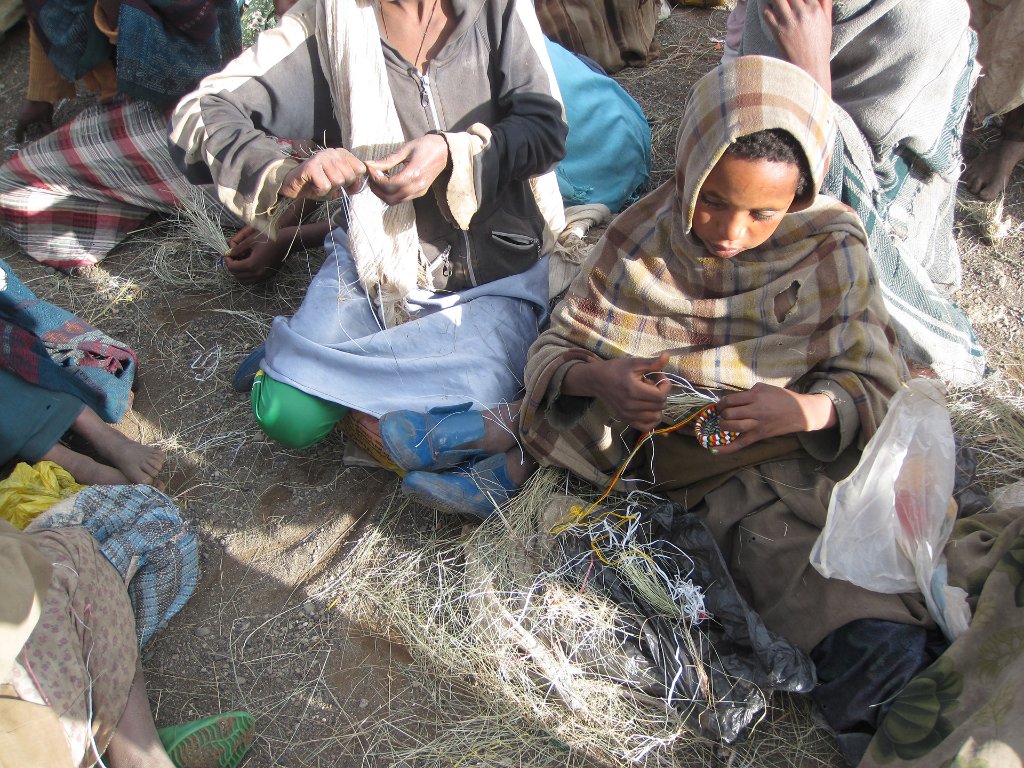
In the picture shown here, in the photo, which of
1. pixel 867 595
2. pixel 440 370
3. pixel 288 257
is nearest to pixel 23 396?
pixel 288 257

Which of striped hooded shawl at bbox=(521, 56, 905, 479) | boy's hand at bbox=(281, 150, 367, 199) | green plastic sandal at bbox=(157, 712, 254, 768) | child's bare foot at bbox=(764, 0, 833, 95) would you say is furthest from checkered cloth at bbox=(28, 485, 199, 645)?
child's bare foot at bbox=(764, 0, 833, 95)

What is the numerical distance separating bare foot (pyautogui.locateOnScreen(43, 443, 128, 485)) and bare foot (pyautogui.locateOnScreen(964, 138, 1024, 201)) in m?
3.55

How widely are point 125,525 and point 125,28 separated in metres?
2.06

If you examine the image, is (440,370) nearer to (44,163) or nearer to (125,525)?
(125,525)

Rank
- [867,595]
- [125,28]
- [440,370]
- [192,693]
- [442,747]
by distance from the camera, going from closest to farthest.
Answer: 1. [867,595]
2. [442,747]
3. [192,693]
4. [440,370]
5. [125,28]

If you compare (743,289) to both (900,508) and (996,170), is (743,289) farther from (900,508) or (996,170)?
(996,170)

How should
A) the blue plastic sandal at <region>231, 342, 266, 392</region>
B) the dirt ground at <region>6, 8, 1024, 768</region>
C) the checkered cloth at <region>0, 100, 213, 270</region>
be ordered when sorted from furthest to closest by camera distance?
1. the checkered cloth at <region>0, 100, 213, 270</region>
2. the blue plastic sandal at <region>231, 342, 266, 392</region>
3. the dirt ground at <region>6, 8, 1024, 768</region>

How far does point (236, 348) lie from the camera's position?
3.25 m

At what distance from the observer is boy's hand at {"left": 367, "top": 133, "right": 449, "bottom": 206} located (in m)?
2.22

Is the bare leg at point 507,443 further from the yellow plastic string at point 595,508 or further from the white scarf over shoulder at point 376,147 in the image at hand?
the white scarf over shoulder at point 376,147

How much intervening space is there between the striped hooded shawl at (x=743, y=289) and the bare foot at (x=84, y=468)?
148 centimetres

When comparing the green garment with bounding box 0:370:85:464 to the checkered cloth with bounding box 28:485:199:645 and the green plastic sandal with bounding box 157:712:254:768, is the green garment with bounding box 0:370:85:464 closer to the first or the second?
the checkered cloth with bounding box 28:485:199:645

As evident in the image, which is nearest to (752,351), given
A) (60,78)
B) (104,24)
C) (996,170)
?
(996,170)

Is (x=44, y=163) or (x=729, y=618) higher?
(x=44, y=163)
